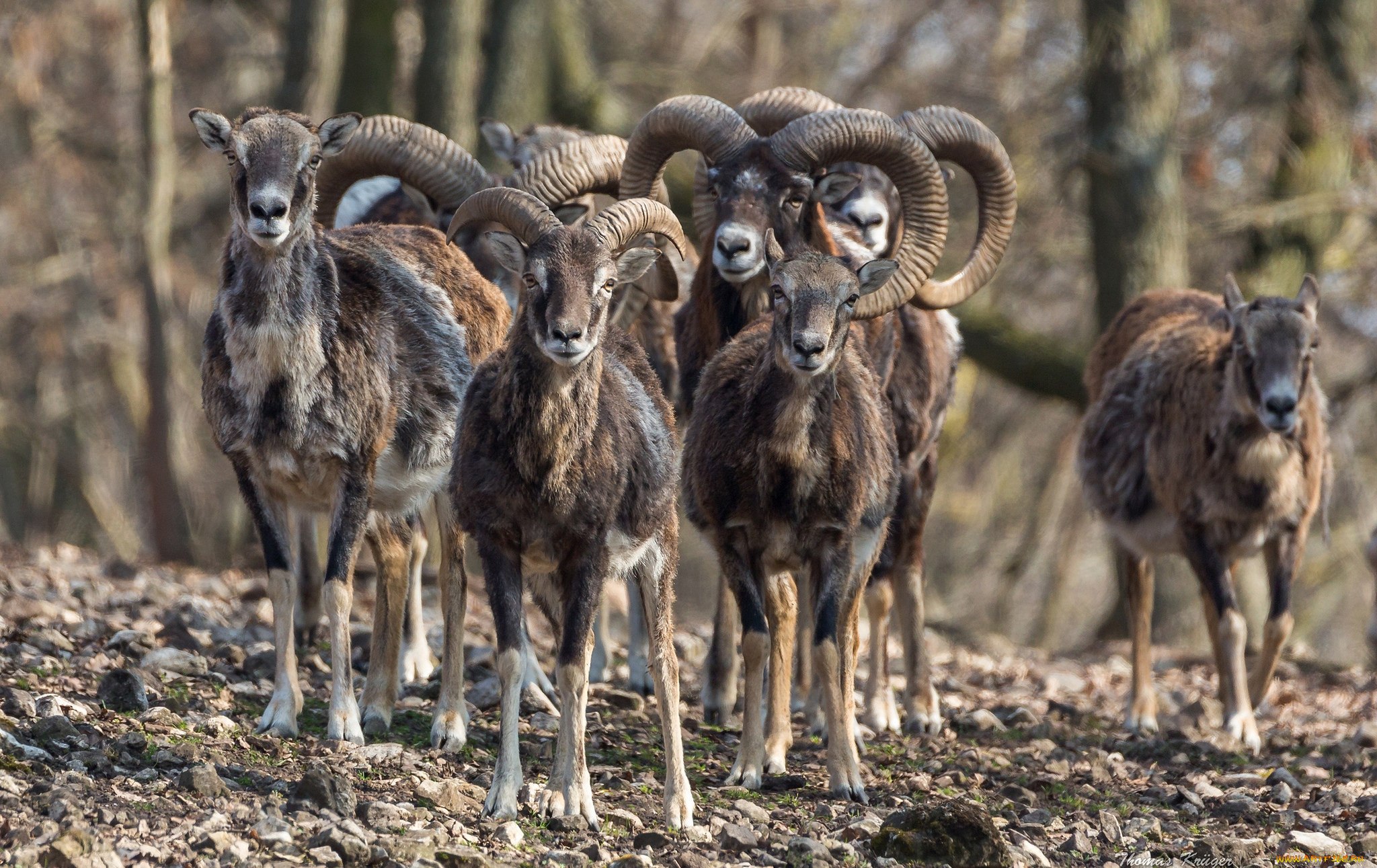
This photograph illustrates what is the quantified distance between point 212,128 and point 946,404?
6.04 m

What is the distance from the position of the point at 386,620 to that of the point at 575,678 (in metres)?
2.21

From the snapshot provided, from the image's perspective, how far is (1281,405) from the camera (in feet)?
36.1

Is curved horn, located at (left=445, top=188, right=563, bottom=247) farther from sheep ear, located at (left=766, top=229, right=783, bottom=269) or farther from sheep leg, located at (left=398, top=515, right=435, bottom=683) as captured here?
sheep leg, located at (left=398, top=515, right=435, bottom=683)

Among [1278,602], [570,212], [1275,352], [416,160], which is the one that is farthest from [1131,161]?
[570,212]

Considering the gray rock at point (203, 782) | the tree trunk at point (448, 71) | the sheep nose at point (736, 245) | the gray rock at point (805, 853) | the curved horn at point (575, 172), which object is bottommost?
the gray rock at point (805, 853)

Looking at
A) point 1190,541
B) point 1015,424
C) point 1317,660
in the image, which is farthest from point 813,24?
point 1190,541

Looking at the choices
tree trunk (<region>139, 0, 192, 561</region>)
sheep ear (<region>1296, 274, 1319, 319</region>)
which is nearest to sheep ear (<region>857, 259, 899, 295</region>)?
sheep ear (<region>1296, 274, 1319, 319</region>)

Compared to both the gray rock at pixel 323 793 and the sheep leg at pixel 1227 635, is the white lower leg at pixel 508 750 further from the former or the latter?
the sheep leg at pixel 1227 635

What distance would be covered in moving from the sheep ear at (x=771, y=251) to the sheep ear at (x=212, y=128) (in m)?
2.93

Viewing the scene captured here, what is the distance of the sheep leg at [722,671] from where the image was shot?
10.4 meters

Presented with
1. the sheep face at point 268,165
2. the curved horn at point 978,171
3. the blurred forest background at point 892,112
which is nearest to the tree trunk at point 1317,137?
the blurred forest background at point 892,112

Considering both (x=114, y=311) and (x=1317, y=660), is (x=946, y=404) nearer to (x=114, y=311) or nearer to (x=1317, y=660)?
(x=1317, y=660)

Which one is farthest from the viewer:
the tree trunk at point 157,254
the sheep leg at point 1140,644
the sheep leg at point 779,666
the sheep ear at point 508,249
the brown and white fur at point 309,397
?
the tree trunk at point 157,254

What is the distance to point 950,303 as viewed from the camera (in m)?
11.6
